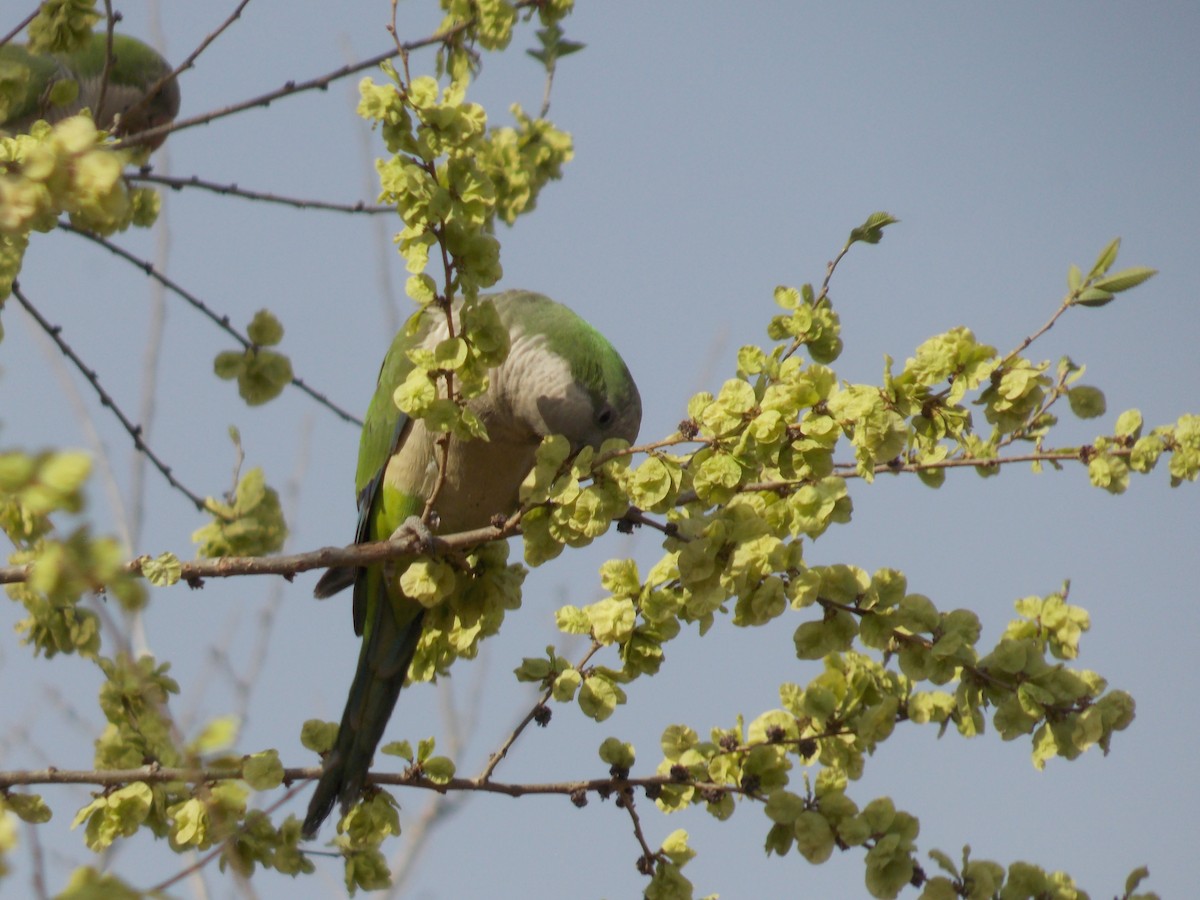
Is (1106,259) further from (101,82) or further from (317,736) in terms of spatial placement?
(101,82)

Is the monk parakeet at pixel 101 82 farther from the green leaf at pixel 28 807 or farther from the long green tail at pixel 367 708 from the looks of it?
the green leaf at pixel 28 807

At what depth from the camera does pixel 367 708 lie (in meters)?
3.61

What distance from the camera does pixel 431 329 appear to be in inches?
148

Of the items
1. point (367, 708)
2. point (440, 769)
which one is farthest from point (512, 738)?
point (367, 708)

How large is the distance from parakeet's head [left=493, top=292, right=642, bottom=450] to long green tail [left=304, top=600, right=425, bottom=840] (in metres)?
0.72

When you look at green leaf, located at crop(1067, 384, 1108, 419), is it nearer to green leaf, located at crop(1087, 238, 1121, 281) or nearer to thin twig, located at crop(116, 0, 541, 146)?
green leaf, located at crop(1087, 238, 1121, 281)

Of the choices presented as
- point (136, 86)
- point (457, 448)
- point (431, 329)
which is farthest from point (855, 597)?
point (136, 86)

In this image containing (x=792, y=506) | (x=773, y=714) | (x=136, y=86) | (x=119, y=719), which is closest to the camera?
(x=792, y=506)

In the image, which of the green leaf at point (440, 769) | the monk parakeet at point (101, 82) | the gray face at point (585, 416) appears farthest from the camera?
the monk parakeet at point (101, 82)

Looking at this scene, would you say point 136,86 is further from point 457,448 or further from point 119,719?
point 119,719

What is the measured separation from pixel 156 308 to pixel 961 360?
6.63 metres

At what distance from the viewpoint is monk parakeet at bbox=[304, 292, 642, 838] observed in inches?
140

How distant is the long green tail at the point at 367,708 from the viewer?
10.4 feet

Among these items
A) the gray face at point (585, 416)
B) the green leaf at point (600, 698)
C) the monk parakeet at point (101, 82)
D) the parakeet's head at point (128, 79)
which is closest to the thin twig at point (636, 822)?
the green leaf at point (600, 698)
